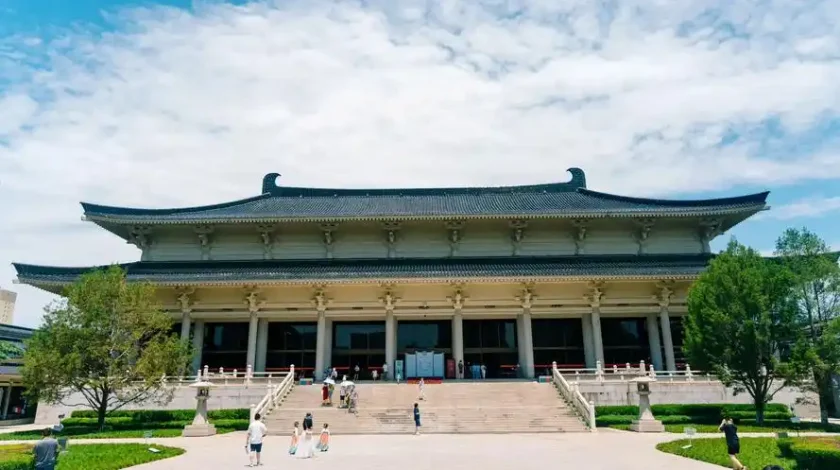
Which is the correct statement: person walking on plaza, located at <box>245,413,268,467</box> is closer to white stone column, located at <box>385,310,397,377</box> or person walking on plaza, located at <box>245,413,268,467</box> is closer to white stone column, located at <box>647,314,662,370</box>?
white stone column, located at <box>385,310,397,377</box>

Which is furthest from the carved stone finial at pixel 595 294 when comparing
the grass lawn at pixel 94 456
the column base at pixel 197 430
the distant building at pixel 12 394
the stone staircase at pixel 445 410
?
the distant building at pixel 12 394

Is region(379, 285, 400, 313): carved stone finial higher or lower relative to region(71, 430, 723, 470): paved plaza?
higher

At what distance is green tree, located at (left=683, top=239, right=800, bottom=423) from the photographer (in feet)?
71.5

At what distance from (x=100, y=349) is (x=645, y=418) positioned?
22730 millimetres

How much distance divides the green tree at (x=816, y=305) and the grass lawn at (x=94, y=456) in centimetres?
2375

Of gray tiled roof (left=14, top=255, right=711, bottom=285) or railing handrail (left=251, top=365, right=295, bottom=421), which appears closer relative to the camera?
railing handrail (left=251, top=365, right=295, bottom=421)

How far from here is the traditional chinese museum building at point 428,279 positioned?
30.4m

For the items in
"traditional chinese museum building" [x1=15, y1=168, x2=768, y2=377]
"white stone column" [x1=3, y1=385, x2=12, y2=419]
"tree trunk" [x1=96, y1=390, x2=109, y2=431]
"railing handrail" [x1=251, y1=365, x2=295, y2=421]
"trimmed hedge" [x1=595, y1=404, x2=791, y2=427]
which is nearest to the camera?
"tree trunk" [x1=96, y1=390, x2=109, y2=431]

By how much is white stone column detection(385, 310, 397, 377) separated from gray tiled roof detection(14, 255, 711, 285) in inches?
113

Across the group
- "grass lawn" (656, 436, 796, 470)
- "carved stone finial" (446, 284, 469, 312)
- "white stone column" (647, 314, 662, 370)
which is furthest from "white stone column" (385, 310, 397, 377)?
"grass lawn" (656, 436, 796, 470)

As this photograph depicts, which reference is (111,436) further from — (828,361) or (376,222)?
(828,361)

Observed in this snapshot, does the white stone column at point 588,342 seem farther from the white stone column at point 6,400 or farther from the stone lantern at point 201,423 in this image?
the white stone column at point 6,400

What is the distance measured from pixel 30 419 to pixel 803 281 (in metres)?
42.7

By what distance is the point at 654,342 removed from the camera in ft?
102
